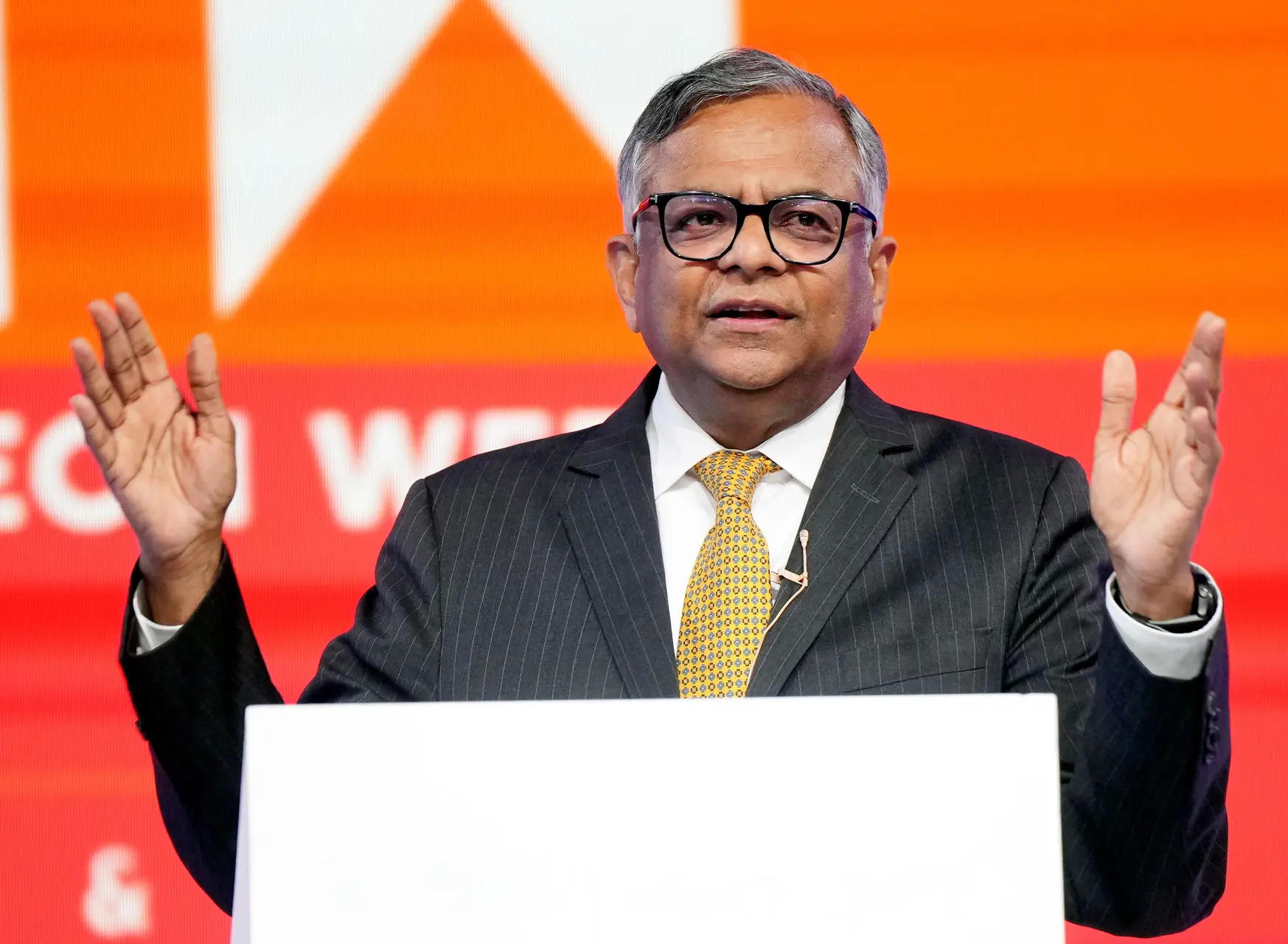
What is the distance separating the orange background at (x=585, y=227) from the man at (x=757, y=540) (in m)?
0.50

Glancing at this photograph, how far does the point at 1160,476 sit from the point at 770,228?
22.0 inches

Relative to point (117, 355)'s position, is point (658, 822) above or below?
below

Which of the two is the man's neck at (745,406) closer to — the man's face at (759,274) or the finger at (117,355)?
the man's face at (759,274)

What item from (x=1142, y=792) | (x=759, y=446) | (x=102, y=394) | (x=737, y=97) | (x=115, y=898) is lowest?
(x=115, y=898)

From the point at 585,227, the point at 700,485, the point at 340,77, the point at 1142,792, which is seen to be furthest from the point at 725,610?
the point at 340,77

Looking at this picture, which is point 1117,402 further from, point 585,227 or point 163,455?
point 585,227

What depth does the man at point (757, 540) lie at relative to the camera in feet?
4.39

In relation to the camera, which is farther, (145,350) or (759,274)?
(759,274)

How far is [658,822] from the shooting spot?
3.27ft

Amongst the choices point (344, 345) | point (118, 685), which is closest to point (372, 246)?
point (344, 345)

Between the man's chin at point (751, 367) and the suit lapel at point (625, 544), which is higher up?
the man's chin at point (751, 367)

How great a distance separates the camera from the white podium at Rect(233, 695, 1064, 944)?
3.22ft

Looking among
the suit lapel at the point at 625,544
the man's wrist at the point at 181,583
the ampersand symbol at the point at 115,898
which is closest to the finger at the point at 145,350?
the man's wrist at the point at 181,583

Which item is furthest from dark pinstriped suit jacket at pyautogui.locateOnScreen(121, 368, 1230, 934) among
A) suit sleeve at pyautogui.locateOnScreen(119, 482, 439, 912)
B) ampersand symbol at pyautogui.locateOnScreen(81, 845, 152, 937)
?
ampersand symbol at pyautogui.locateOnScreen(81, 845, 152, 937)
